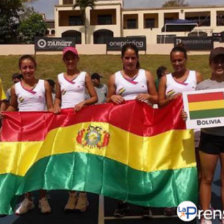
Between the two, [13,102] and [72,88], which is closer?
[72,88]

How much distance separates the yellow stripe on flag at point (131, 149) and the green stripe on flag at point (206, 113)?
0.48m

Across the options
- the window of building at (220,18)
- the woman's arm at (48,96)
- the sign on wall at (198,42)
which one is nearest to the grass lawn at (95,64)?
the sign on wall at (198,42)

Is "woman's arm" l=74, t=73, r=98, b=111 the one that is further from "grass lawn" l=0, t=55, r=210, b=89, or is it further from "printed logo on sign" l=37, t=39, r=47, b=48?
"printed logo on sign" l=37, t=39, r=47, b=48

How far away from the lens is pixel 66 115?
200 inches

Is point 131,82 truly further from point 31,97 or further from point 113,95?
point 31,97

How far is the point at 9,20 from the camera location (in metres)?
55.7

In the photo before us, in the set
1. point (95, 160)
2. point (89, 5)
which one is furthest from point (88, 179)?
point (89, 5)

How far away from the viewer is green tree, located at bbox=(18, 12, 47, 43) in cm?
5653

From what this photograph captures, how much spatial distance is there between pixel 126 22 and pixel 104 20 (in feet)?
11.1

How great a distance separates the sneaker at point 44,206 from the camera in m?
5.14

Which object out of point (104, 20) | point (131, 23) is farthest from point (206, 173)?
point (131, 23)

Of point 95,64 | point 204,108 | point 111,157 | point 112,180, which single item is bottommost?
point 112,180

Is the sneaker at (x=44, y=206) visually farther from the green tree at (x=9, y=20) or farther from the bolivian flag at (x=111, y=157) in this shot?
the green tree at (x=9, y=20)

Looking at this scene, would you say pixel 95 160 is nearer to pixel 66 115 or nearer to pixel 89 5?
pixel 66 115
